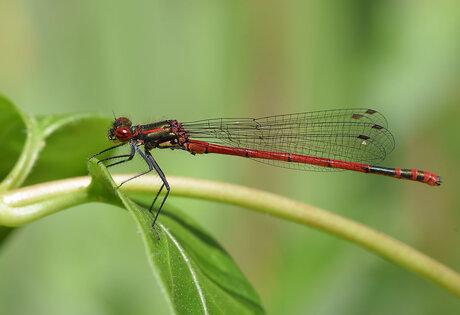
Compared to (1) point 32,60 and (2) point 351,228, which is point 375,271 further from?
(1) point 32,60

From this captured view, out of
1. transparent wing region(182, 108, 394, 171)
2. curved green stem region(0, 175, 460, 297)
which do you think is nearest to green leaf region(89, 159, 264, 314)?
curved green stem region(0, 175, 460, 297)

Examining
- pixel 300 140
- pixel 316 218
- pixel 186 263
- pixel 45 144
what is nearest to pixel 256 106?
pixel 300 140

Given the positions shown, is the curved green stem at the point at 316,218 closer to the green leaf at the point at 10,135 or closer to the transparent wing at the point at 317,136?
the green leaf at the point at 10,135

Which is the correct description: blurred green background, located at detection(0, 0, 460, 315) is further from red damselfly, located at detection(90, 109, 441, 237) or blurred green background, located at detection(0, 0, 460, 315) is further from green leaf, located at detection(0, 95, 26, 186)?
green leaf, located at detection(0, 95, 26, 186)

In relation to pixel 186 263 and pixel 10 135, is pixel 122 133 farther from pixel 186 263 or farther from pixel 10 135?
pixel 186 263

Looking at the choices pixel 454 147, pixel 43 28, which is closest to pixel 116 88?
pixel 43 28

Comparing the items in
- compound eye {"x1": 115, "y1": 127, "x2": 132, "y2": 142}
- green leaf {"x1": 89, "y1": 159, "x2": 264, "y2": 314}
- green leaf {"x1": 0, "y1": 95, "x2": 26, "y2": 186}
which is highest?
green leaf {"x1": 0, "y1": 95, "x2": 26, "y2": 186}

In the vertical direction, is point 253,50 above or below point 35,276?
above
